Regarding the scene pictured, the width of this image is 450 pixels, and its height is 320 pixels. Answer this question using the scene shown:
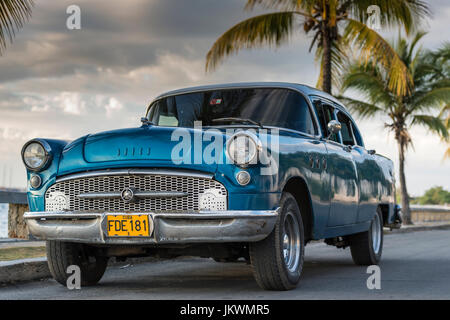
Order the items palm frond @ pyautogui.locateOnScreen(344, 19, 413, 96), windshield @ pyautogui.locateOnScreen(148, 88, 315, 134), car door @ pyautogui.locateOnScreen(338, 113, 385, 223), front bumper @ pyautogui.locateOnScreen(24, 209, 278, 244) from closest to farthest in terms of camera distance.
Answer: front bumper @ pyautogui.locateOnScreen(24, 209, 278, 244), windshield @ pyautogui.locateOnScreen(148, 88, 315, 134), car door @ pyautogui.locateOnScreen(338, 113, 385, 223), palm frond @ pyautogui.locateOnScreen(344, 19, 413, 96)

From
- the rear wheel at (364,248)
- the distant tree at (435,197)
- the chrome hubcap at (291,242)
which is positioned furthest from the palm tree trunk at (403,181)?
the distant tree at (435,197)

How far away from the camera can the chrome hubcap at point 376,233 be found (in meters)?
8.90

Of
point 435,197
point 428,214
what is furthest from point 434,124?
point 435,197

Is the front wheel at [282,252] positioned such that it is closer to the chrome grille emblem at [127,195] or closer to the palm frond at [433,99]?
the chrome grille emblem at [127,195]

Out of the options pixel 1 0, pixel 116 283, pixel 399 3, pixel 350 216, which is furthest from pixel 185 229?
pixel 399 3

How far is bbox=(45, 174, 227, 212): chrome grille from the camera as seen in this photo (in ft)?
17.2

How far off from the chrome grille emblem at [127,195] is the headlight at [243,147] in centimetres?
80

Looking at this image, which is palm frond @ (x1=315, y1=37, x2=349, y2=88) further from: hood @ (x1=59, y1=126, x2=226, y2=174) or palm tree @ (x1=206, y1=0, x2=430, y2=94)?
hood @ (x1=59, y1=126, x2=226, y2=174)

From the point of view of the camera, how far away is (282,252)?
18.1 feet

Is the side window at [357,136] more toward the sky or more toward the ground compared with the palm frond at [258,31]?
more toward the ground

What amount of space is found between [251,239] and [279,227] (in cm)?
38

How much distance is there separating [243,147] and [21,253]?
3.91 m

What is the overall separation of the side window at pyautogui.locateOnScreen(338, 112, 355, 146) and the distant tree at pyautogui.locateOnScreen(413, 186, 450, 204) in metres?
104

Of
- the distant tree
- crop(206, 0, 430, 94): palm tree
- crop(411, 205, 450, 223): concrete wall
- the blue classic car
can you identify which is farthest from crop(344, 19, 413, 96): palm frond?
the distant tree
